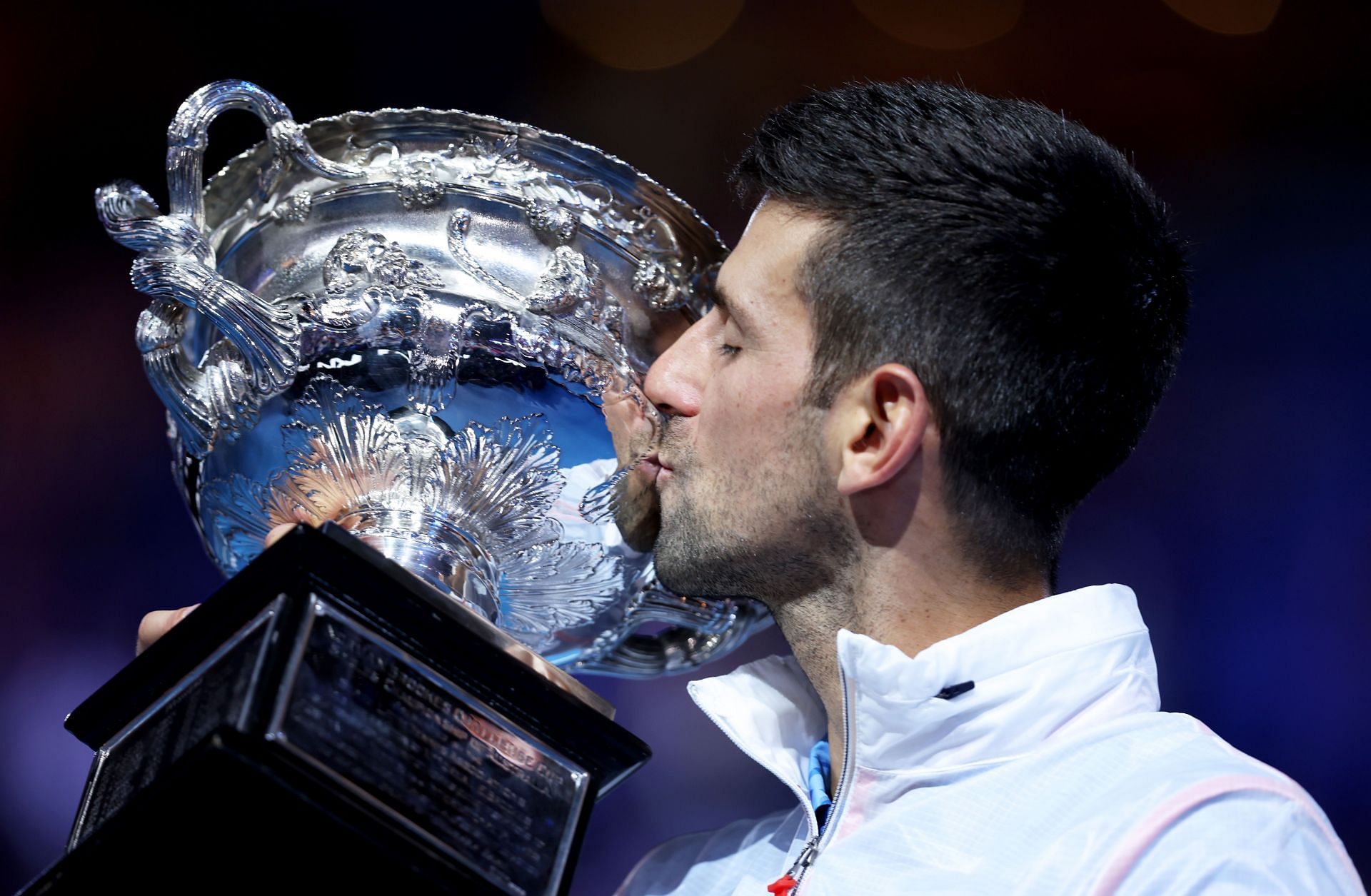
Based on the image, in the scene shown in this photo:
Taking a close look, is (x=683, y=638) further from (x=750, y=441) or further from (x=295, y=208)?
(x=295, y=208)

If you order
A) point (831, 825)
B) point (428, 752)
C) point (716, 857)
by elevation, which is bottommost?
point (716, 857)

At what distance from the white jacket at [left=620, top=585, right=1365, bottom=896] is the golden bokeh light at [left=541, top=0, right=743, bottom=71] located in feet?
3.94

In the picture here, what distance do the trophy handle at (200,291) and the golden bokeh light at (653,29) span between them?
93cm

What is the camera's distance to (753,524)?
42.3 inches

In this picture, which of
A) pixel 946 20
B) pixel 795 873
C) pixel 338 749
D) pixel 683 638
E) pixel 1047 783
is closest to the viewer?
pixel 338 749

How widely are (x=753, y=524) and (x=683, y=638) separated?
0.30 m

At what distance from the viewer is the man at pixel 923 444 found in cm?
97

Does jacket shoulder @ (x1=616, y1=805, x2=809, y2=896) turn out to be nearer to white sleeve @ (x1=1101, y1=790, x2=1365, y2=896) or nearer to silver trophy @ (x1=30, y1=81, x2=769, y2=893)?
silver trophy @ (x1=30, y1=81, x2=769, y2=893)

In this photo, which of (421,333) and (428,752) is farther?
(421,333)

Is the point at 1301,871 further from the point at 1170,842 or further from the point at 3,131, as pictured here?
the point at 3,131

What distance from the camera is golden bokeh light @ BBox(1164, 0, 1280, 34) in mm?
1732

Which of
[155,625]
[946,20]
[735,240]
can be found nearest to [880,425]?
[155,625]

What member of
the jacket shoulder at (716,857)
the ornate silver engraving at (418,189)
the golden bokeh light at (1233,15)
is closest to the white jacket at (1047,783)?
the jacket shoulder at (716,857)

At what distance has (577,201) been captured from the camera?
1087 mm
